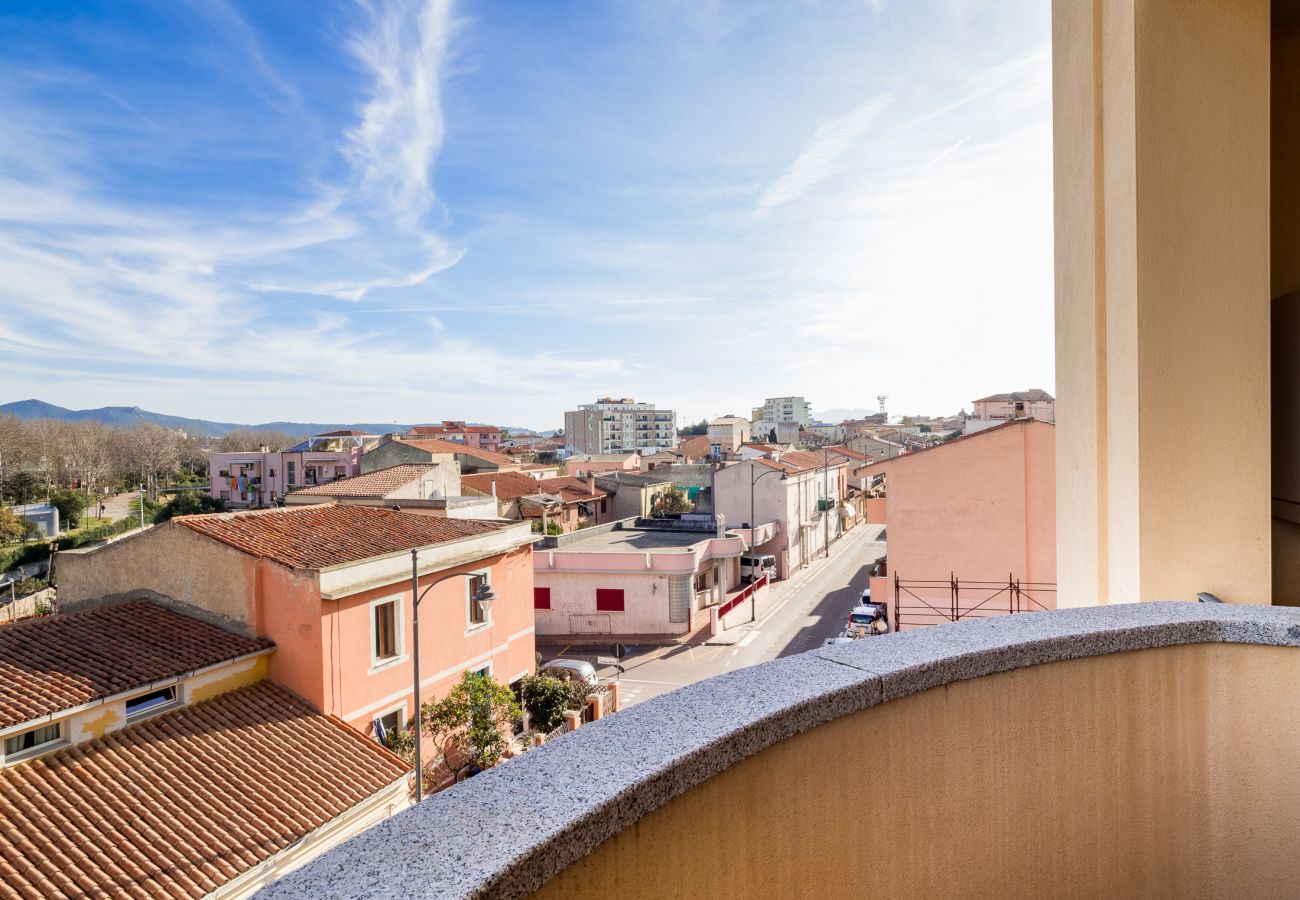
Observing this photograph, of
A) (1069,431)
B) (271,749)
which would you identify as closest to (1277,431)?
(1069,431)

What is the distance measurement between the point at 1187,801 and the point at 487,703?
11122mm

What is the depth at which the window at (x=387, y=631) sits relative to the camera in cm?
1176

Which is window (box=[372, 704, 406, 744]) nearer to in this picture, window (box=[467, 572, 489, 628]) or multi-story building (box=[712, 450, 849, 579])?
window (box=[467, 572, 489, 628])

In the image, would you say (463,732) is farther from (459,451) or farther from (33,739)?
(459,451)

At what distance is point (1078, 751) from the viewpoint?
6.02 ft

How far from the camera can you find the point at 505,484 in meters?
36.6

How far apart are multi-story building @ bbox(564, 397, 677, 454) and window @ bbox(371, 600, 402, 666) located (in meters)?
76.5

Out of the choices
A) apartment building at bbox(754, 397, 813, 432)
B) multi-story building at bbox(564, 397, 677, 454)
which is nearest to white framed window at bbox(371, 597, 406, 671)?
multi-story building at bbox(564, 397, 677, 454)

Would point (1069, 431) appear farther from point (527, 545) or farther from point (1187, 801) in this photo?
point (527, 545)

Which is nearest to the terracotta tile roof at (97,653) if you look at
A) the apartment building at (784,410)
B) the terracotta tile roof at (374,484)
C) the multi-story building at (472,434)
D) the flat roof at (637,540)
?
the terracotta tile roof at (374,484)

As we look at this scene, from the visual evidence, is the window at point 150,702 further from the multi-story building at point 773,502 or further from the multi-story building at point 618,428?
the multi-story building at point 618,428

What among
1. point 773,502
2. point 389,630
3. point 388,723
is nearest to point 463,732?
point 388,723

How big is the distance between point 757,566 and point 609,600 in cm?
884

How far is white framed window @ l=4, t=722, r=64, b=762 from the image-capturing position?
7883 millimetres
